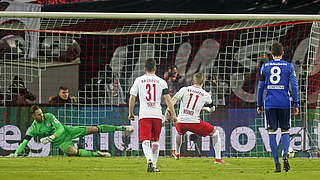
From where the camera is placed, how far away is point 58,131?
42.7ft

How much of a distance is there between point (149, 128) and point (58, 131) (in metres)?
4.70

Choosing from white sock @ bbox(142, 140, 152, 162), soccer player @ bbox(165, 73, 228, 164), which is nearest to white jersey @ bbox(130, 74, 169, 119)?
white sock @ bbox(142, 140, 152, 162)

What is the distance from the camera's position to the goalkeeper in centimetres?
1285

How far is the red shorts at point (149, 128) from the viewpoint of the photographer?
8781 mm

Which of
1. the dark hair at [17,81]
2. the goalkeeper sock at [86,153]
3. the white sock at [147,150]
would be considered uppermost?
the dark hair at [17,81]

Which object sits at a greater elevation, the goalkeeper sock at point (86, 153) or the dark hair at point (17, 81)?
the dark hair at point (17, 81)

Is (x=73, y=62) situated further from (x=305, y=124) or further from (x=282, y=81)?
(x=282, y=81)

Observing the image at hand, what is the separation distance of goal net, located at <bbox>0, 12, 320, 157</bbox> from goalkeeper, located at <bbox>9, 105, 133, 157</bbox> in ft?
0.87

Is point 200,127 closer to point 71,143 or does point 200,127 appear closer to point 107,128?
point 107,128

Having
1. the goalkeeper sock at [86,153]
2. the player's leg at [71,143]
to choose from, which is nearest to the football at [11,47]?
the player's leg at [71,143]

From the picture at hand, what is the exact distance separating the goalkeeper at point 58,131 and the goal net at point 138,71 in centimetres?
26

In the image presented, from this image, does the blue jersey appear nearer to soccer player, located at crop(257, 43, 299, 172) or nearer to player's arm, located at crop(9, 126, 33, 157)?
soccer player, located at crop(257, 43, 299, 172)

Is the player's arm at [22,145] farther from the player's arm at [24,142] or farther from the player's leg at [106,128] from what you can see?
the player's leg at [106,128]

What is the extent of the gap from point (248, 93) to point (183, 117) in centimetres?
352
